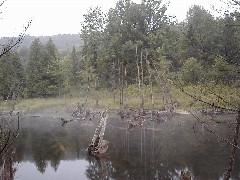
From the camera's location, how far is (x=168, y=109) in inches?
1688

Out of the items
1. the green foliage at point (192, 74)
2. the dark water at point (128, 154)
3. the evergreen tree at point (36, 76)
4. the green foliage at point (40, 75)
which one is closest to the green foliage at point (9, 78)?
the evergreen tree at point (36, 76)

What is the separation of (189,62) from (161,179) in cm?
3180

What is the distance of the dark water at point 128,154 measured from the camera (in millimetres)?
19359

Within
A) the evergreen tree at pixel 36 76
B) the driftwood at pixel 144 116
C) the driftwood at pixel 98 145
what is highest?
the evergreen tree at pixel 36 76

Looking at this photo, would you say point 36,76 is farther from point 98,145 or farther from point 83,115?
point 98,145

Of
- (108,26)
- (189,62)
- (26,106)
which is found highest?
(108,26)

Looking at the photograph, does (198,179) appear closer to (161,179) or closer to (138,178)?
(161,179)

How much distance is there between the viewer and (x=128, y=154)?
915 inches

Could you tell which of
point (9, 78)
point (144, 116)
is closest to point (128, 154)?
point (9, 78)

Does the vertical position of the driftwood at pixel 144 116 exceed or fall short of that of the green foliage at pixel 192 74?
it falls short

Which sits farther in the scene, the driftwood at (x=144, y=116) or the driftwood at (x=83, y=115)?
the driftwood at (x=83, y=115)

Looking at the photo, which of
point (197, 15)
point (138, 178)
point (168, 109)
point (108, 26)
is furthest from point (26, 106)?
point (138, 178)

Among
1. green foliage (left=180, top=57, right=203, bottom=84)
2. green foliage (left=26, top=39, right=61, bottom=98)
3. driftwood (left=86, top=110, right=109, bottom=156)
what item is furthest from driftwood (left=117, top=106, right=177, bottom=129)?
green foliage (left=26, top=39, right=61, bottom=98)

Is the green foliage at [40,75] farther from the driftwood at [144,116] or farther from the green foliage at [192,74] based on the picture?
the green foliage at [192,74]
